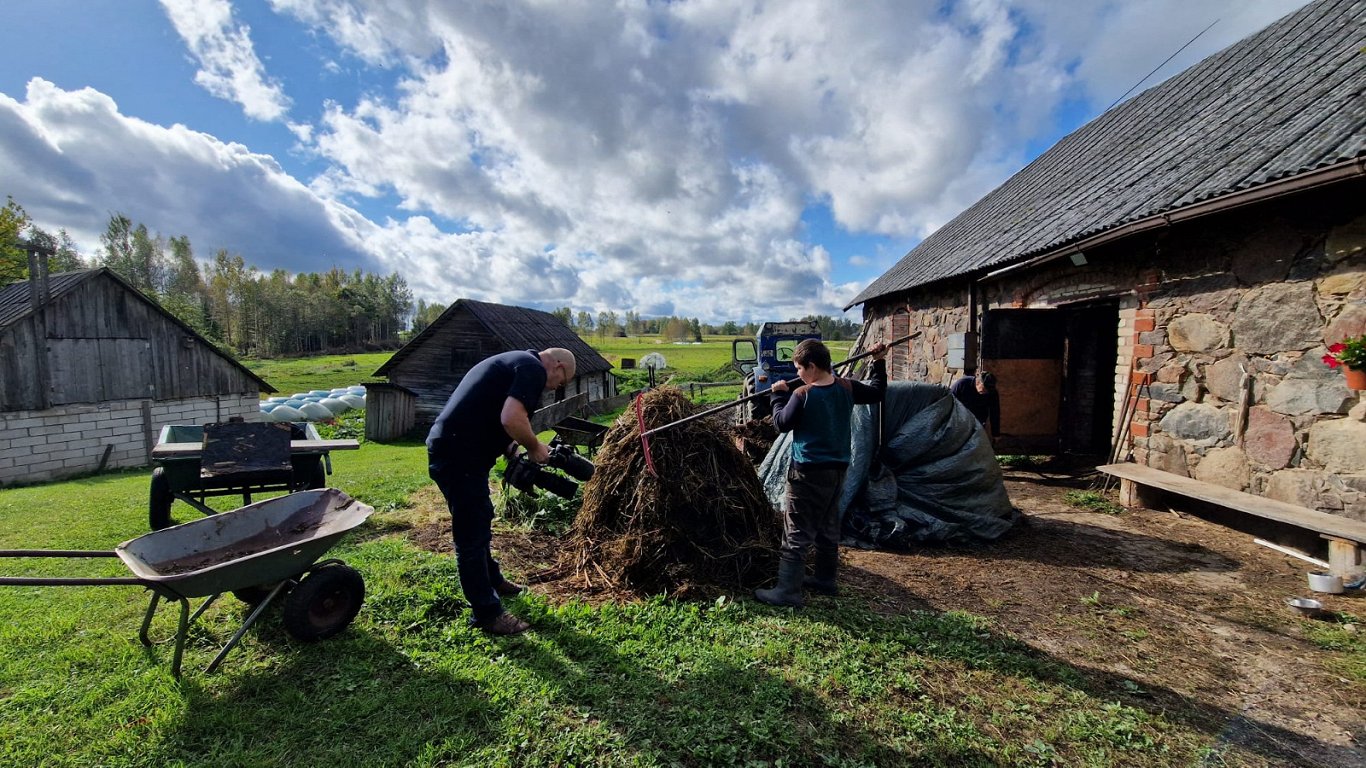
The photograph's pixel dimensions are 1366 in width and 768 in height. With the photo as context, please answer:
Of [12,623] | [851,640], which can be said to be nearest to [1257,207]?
[851,640]

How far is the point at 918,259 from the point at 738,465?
11.6 meters

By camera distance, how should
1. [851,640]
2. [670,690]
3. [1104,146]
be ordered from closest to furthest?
[670,690], [851,640], [1104,146]

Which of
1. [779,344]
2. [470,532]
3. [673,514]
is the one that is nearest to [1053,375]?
[673,514]

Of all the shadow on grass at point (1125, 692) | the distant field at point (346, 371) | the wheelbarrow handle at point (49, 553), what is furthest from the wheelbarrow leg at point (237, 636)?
the distant field at point (346, 371)

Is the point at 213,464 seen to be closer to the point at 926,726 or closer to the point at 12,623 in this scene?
the point at 12,623

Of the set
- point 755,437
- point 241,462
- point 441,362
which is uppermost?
point 441,362

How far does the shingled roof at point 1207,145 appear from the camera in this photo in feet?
15.5

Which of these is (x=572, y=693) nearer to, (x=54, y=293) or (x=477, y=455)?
(x=477, y=455)

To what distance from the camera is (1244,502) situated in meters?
4.74

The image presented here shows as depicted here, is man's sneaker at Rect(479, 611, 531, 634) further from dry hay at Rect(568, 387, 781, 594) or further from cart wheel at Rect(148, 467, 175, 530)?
cart wheel at Rect(148, 467, 175, 530)

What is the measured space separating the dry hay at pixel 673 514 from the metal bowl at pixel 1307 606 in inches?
135

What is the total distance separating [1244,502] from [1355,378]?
53.4 inches

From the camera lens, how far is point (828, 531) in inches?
155

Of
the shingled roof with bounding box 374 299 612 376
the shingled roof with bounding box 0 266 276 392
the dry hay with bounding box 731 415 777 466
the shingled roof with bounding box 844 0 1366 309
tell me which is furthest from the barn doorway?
the shingled roof with bounding box 0 266 276 392
